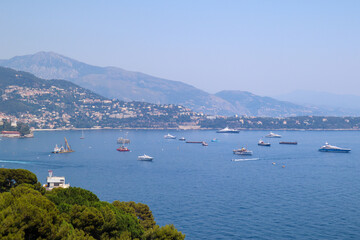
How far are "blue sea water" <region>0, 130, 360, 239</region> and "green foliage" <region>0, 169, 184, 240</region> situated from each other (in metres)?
8.31

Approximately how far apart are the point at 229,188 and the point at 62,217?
102ft

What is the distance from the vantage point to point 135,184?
49156 mm

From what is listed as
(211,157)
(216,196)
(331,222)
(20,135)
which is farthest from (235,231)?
(20,135)

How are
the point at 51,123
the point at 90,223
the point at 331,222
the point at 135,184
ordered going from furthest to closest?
the point at 51,123 → the point at 135,184 → the point at 331,222 → the point at 90,223

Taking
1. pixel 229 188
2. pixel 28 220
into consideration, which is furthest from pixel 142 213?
pixel 229 188

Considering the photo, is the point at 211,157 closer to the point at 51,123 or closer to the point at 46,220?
the point at 46,220

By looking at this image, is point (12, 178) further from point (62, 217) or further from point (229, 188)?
point (229, 188)

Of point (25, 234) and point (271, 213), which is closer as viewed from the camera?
point (25, 234)

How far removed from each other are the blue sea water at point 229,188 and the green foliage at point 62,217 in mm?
8309

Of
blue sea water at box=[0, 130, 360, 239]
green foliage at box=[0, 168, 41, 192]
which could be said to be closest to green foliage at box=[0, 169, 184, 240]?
green foliage at box=[0, 168, 41, 192]

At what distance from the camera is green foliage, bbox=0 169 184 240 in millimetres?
15211

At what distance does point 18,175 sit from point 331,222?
2256cm

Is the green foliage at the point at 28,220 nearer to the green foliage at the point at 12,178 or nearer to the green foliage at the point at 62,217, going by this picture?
the green foliage at the point at 62,217

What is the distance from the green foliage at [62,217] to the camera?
15211 millimetres
